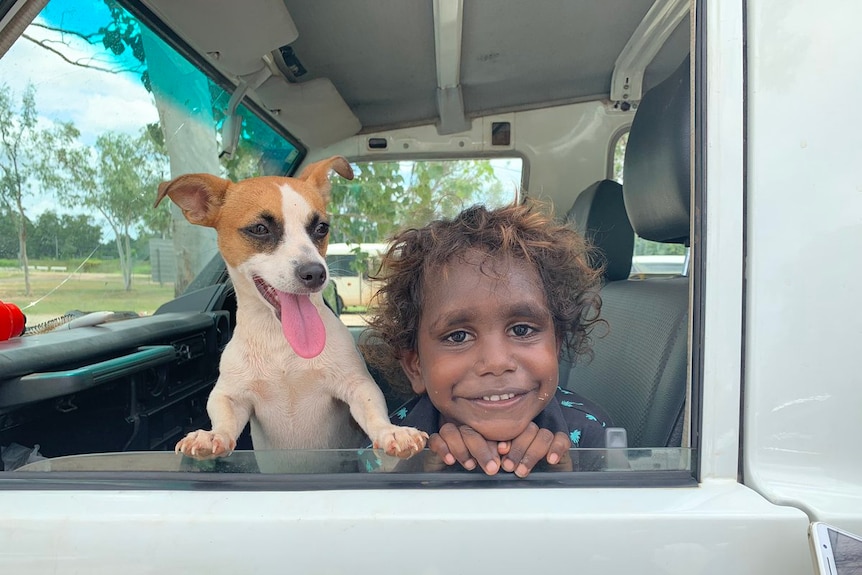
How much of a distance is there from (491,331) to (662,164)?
576 millimetres

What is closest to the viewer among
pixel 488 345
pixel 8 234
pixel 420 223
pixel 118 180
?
pixel 488 345

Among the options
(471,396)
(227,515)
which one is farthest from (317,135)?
(227,515)

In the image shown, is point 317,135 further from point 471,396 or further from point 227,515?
point 227,515

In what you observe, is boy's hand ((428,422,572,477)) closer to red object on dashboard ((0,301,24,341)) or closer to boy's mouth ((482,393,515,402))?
boy's mouth ((482,393,515,402))

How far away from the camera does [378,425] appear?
1438 millimetres

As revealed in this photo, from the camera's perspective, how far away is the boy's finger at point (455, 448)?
1036 mm

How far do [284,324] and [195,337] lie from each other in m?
0.97

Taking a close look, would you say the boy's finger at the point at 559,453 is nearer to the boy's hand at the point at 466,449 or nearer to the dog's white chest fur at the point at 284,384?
the boy's hand at the point at 466,449

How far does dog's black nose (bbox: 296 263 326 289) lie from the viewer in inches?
68.0

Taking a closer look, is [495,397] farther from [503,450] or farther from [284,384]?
[284,384]

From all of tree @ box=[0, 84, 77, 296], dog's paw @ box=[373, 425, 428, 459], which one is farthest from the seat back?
tree @ box=[0, 84, 77, 296]

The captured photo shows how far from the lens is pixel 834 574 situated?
2.63 ft

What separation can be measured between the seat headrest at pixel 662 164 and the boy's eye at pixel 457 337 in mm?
529

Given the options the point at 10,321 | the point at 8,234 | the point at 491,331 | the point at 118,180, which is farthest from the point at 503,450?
the point at 118,180
